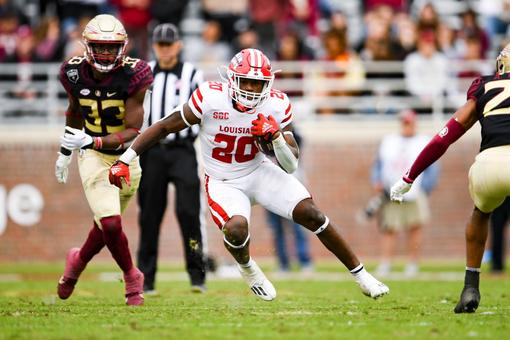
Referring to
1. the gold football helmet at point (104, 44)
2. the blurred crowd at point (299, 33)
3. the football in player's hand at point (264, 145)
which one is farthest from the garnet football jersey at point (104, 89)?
the blurred crowd at point (299, 33)

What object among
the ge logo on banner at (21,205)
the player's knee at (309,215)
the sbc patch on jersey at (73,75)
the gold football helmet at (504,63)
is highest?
the gold football helmet at (504,63)

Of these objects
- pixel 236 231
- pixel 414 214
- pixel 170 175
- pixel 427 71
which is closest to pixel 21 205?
pixel 414 214

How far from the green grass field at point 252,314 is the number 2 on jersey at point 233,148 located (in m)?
1.12

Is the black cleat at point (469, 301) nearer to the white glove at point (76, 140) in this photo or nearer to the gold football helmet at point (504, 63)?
the gold football helmet at point (504, 63)

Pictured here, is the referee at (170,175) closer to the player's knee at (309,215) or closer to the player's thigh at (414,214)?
the player's knee at (309,215)

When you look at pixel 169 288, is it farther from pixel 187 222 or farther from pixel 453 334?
pixel 453 334

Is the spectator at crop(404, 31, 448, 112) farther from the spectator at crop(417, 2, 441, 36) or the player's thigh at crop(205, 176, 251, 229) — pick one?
the player's thigh at crop(205, 176, 251, 229)

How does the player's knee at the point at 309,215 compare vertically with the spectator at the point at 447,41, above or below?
below

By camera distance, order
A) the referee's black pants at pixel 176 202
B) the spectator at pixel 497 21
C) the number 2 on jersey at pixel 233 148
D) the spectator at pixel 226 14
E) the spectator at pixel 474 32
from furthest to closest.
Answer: the spectator at pixel 226 14, the spectator at pixel 497 21, the spectator at pixel 474 32, the referee's black pants at pixel 176 202, the number 2 on jersey at pixel 233 148

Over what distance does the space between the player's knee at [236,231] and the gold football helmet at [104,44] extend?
152 cm

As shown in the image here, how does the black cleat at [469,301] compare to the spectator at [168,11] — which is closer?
the black cleat at [469,301]

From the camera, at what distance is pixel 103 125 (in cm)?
845

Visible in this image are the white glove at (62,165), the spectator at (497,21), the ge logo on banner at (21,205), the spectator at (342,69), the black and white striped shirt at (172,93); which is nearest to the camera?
the white glove at (62,165)

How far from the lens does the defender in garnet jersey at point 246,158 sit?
25.8 feet
